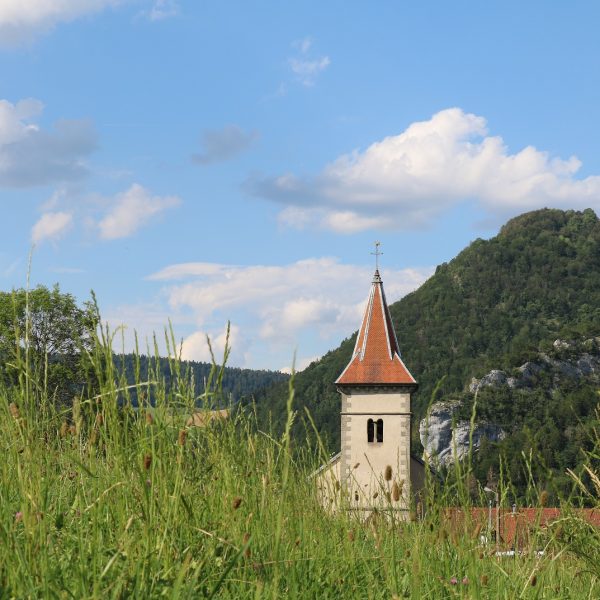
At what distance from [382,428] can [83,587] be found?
127ft

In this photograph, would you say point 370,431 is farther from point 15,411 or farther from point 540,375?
point 540,375

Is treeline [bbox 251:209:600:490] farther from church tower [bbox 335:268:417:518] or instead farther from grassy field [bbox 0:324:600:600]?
grassy field [bbox 0:324:600:600]

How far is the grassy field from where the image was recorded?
309 centimetres

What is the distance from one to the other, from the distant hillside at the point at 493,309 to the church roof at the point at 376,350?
49.5 metres

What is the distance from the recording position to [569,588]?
4.61 m

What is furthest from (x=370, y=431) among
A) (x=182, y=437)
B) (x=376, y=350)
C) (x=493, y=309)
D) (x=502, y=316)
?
(x=493, y=309)

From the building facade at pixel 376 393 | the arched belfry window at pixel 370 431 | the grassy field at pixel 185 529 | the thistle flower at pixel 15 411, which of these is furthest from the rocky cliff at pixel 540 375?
the thistle flower at pixel 15 411

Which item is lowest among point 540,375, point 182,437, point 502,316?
point 182,437

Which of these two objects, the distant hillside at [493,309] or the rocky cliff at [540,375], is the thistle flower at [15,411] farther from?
the rocky cliff at [540,375]

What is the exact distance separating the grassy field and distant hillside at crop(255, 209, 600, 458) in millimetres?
86366

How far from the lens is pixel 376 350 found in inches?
1623

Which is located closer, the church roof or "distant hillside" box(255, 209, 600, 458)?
the church roof

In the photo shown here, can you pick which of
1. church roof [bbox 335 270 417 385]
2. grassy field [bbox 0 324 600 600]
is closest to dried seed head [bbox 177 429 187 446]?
grassy field [bbox 0 324 600 600]

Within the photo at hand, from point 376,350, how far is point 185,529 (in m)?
37.7
